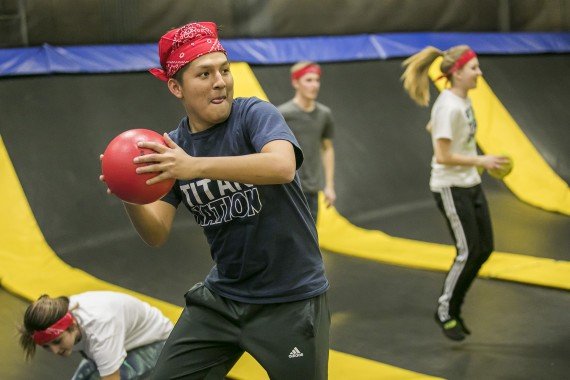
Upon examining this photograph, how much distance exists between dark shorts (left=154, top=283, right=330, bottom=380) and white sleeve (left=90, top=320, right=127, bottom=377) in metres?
0.95

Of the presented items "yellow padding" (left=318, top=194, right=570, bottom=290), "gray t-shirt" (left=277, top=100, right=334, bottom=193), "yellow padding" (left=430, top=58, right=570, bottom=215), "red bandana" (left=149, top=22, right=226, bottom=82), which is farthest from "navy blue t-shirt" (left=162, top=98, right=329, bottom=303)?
"yellow padding" (left=430, top=58, right=570, bottom=215)

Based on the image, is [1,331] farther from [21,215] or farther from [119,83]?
[119,83]

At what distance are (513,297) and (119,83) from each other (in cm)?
395

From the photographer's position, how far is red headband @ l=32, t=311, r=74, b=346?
381cm

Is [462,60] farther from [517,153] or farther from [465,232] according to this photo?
[517,153]

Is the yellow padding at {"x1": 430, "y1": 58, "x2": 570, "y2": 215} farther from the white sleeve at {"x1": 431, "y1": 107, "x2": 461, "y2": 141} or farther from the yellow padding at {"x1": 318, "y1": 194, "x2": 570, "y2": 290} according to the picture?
the white sleeve at {"x1": 431, "y1": 107, "x2": 461, "y2": 141}

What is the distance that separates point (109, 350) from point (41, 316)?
338 millimetres

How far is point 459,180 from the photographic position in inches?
192

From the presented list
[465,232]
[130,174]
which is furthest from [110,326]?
[465,232]

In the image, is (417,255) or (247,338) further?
(417,255)

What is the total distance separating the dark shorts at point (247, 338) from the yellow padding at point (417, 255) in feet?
11.1

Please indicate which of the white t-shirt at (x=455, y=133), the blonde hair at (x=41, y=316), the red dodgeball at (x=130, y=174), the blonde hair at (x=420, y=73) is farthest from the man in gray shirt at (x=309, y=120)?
the red dodgeball at (x=130, y=174)

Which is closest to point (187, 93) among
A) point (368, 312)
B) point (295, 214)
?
point (295, 214)

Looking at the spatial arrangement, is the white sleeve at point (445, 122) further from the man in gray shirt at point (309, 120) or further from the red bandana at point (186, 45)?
the red bandana at point (186, 45)
